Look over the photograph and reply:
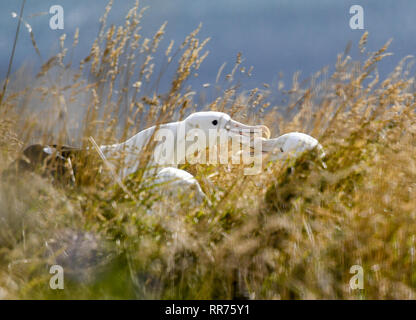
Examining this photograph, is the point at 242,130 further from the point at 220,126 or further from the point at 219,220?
the point at 219,220

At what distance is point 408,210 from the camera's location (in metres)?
1.91

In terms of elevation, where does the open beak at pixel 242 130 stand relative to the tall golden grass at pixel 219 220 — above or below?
above

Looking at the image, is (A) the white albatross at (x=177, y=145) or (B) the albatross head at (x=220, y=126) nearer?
(A) the white albatross at (x=177, y=145)

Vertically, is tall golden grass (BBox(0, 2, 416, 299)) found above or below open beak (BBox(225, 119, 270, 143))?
below

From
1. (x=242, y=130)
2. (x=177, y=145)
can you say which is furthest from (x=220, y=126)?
(x=177, y=145)

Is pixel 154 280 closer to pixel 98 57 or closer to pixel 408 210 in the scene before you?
pixel 408 210

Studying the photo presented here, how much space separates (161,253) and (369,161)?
114 centimetres

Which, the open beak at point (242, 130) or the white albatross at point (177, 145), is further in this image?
the open beak at point (242, 130)

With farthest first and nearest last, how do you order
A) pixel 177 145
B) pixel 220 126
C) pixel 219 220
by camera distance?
pixel 220 126, pixel 177 145, pixel 219 220

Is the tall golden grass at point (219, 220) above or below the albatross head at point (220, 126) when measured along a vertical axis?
below

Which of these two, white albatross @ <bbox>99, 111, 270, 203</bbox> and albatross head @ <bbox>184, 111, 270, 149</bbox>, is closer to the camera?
white albatross @ <bbox>99, 111, 270, 203</bbox>

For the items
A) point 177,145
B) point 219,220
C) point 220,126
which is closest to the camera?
point 219,220

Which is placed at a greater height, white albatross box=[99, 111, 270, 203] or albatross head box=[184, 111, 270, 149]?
albatross head box=[184, 111, 270, 149]

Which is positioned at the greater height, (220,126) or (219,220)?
(220,126)
